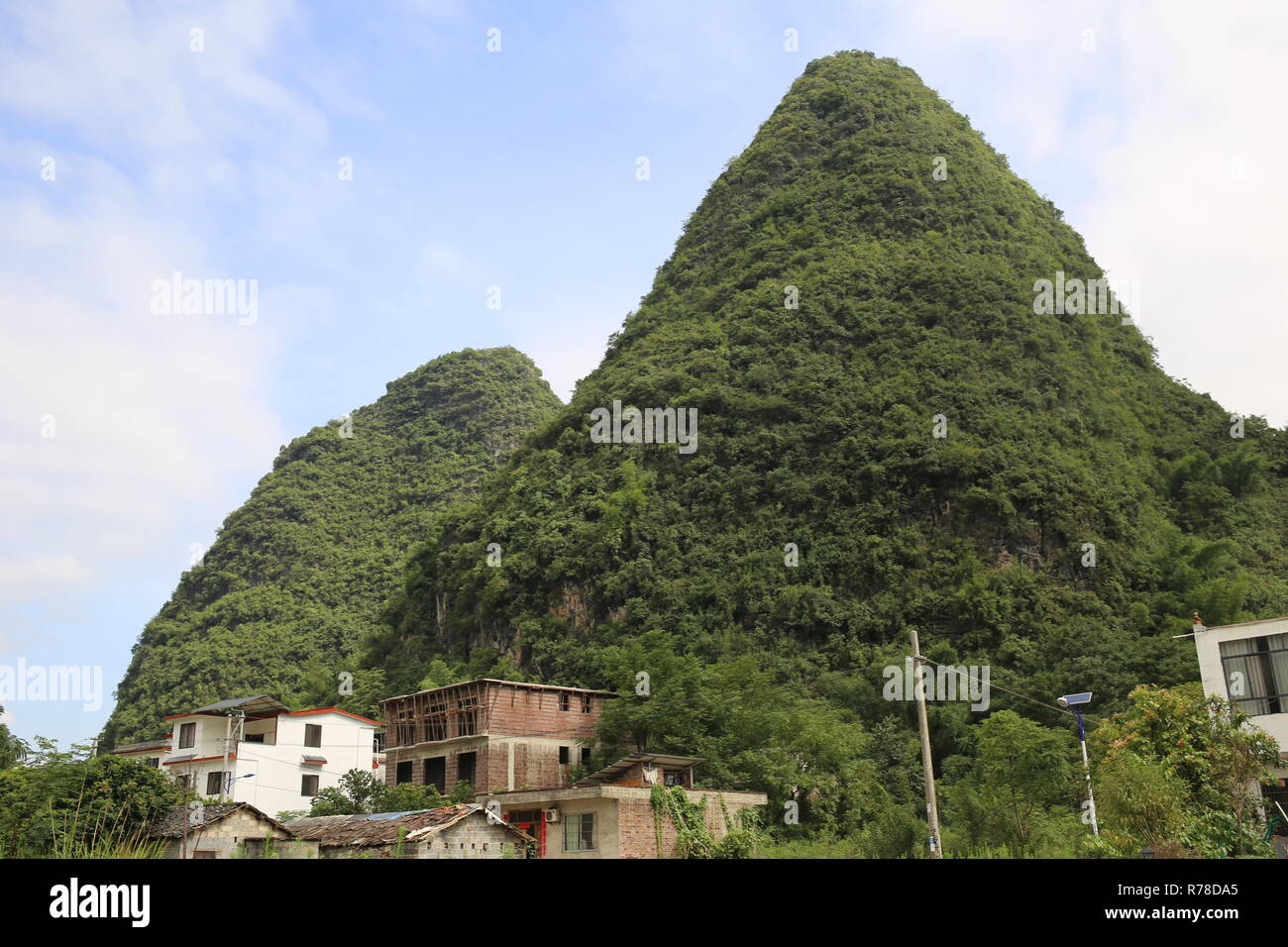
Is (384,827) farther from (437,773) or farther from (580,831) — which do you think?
(437,773)

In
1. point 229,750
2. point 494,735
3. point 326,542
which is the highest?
point 326,542

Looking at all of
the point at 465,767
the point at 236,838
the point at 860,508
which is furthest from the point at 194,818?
the point at 860,508

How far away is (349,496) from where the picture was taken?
97812mm

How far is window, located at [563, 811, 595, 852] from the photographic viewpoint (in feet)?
85.0

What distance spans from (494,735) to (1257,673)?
2210 centimetres

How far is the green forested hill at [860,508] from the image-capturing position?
4062cm

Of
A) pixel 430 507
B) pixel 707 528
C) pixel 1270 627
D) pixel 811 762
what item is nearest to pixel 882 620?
pixel 707 528

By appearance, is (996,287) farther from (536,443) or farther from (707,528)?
(536,443)

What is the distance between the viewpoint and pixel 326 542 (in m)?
92.2

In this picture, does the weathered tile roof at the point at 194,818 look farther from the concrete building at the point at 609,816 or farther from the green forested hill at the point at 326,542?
the green forested hill at the point at 326,542

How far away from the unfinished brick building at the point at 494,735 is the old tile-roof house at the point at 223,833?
349 inches

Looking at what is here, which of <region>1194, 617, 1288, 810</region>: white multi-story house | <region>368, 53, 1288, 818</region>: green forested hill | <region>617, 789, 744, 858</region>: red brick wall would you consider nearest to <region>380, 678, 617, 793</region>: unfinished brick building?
<region>368, 53, 1288, 818</region>: green forested hill

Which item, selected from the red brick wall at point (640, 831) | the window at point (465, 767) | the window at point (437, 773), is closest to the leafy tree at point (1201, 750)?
the red brick wall at point (640, 831)

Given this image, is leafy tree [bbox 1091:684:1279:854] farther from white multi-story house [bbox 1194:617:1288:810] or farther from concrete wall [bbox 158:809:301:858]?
concrete wall [bbox 158:809:301:858]
